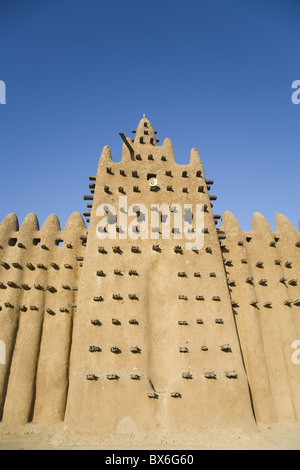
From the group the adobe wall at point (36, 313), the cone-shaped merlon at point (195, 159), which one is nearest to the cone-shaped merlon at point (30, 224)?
the adobe wall at point (36, 313)

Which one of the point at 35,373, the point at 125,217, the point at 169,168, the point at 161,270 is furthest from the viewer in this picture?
the point at 169,168

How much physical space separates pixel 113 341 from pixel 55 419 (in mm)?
2891

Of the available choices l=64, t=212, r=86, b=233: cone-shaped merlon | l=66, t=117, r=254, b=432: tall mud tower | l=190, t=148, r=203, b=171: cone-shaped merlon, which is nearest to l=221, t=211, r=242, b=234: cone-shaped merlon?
l=66, t=117, r=254, b=432: tall mud tower

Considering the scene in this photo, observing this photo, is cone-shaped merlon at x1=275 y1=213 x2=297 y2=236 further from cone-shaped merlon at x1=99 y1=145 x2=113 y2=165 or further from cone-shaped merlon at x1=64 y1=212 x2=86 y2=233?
cone-shaped merlon at x1=64 y1=212 x2=86 y2=233

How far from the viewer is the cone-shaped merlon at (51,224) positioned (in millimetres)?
12055

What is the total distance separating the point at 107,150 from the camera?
1252 cm

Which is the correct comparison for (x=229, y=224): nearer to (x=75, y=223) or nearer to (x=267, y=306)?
(x=267, y=306)

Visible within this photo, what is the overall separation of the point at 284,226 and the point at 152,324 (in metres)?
7.50

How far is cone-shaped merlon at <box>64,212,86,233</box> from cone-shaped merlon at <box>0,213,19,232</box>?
2.27 meters

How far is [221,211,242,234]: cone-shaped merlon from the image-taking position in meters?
12.1

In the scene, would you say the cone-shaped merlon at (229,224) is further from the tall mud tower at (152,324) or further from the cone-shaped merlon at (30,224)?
the cone-shaped merlon at (30,224)

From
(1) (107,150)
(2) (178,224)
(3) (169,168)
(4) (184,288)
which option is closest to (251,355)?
(4) (184,288)

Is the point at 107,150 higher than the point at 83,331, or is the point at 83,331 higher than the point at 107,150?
the point at 107,150
